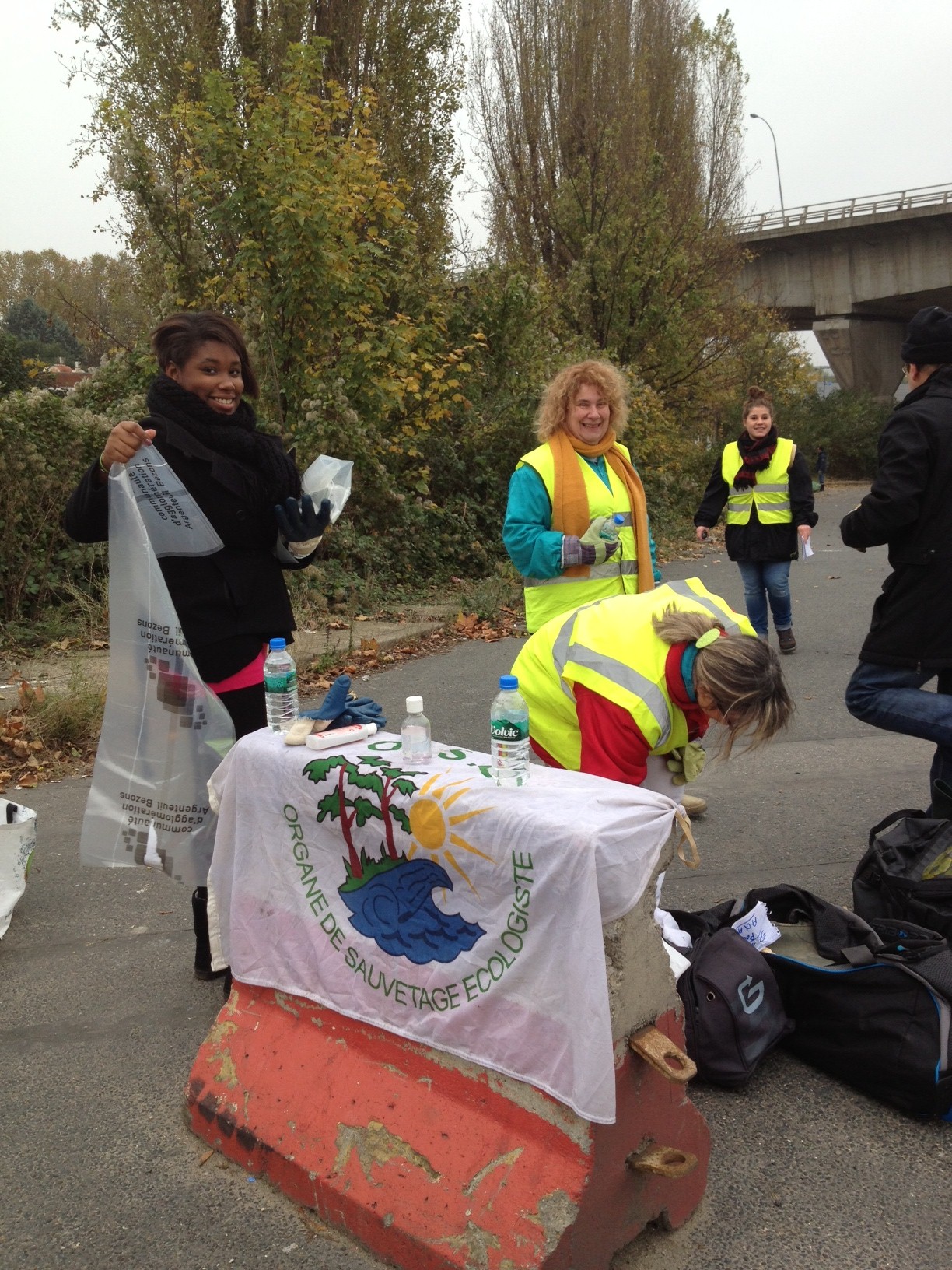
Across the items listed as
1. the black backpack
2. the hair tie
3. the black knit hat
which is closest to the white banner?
the hair tie

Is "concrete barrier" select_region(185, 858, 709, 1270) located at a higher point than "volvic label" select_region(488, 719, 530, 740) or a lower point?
lower

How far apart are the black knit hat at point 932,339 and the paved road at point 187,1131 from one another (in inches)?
78.3

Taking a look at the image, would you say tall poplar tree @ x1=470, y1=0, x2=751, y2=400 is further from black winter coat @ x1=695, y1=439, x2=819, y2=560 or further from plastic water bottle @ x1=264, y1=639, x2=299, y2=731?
plastic water bottle @ x1=264, y1=639, x2=299, y2=731

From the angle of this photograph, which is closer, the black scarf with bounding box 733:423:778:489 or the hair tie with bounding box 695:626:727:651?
the hair tie with bounding box 695:626:727:651

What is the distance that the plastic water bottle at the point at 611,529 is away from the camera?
4219mm

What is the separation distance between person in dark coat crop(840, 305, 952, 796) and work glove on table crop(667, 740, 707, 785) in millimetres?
990

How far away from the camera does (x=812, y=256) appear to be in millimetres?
36594

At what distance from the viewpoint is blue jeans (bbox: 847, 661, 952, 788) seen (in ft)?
12.3

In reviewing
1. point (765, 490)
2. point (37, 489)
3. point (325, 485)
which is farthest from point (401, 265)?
point (325, 485)

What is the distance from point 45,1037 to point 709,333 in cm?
1920

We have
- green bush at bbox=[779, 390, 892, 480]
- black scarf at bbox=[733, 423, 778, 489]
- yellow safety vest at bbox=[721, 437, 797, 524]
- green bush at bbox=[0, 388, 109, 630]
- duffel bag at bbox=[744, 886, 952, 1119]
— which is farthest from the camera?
green bush at bbox=[779, 390, 892, 480]

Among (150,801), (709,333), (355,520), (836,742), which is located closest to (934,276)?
(709,333)

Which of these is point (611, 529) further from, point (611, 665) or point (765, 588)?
point (765, 588)

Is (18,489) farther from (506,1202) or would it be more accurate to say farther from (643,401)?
(643,401)
